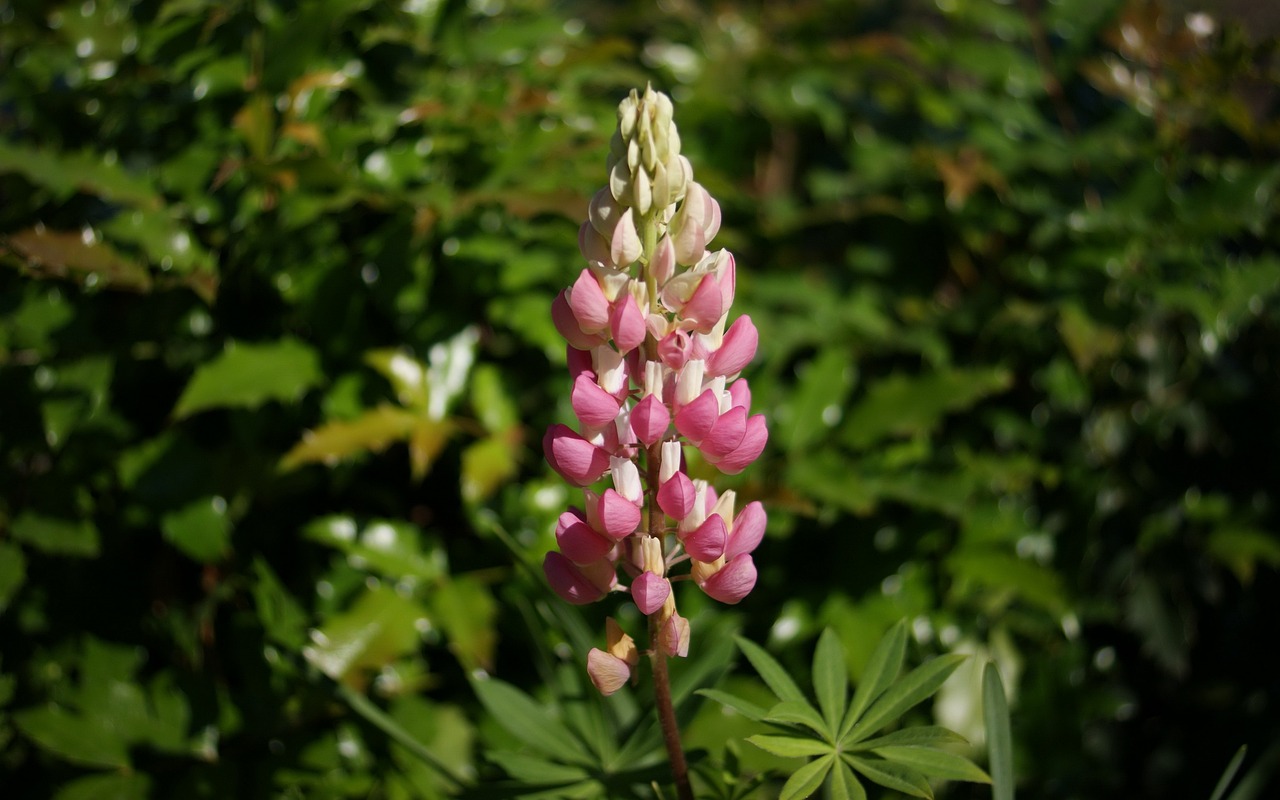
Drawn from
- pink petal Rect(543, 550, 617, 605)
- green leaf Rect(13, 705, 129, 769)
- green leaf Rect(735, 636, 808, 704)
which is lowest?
green leaf Rect(13, 705, 129, 769)

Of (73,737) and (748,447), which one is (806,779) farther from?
(73,737)

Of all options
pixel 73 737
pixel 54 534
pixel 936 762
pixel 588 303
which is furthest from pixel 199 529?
pixel 936 762

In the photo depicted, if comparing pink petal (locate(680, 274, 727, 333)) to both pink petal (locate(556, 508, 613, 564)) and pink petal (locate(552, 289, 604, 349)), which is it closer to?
pink petal (locate(552, 289, 604, 349))

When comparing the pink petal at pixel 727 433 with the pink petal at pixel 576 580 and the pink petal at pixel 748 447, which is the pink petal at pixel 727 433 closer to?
the pink petal at pixel 748 447

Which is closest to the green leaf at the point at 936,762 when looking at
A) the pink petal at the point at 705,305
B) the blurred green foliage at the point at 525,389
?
the blurred green foliage at the point at 525,389

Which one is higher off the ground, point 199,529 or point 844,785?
point 844,785

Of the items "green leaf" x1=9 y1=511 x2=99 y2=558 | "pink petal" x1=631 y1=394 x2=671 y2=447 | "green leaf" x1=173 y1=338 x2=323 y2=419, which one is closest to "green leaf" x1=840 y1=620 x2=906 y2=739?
"pink petal" x1=631 y1=394 x2=671 y2=447

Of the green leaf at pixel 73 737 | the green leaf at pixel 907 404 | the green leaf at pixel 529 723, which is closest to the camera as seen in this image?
the green leaf at pixel 529 723
